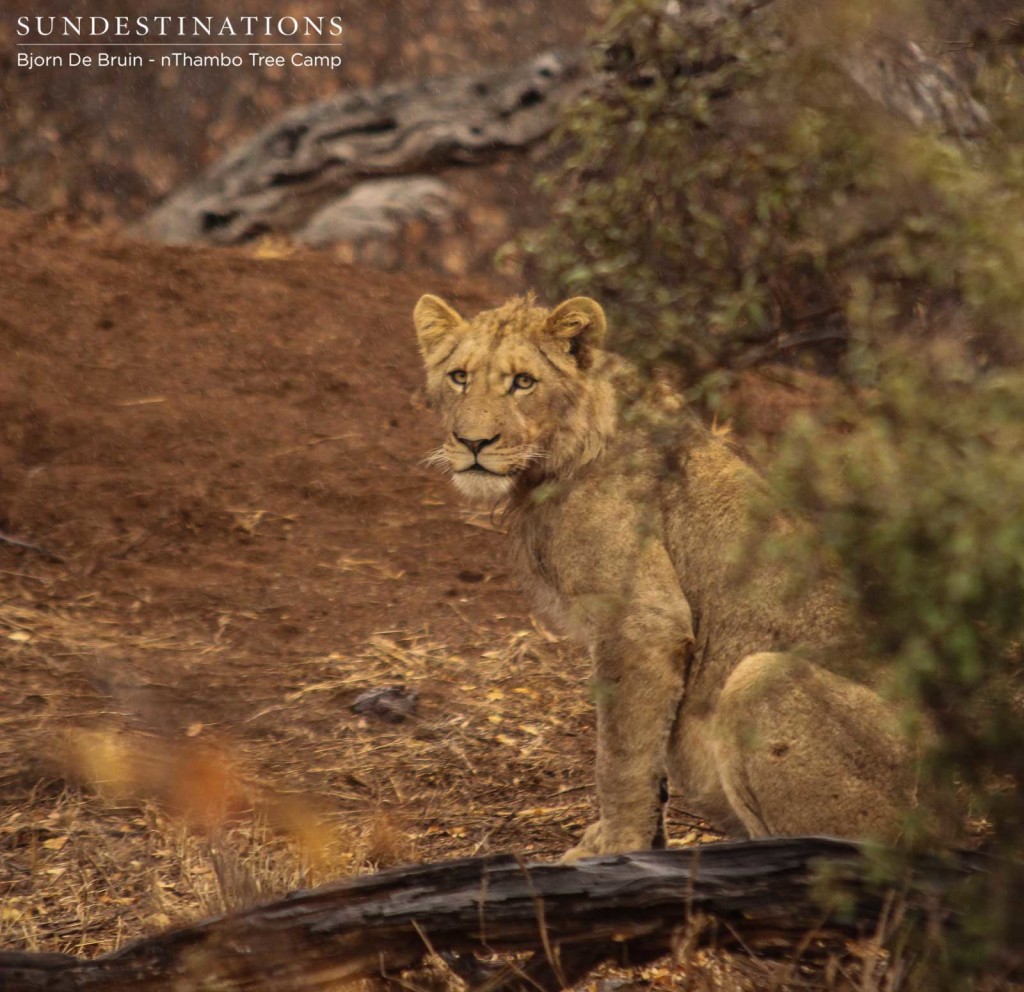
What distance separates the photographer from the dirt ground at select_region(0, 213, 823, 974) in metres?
6.02

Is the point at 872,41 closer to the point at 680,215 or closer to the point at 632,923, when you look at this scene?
the point at 680,215

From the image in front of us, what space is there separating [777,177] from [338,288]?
294 inches

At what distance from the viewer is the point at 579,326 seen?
5648mm

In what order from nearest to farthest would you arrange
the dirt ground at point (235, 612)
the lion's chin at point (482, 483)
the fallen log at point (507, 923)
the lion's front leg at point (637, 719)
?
the fallen log at point (507, 923), the lion's front leg at point (637, 719), the lion's chin at point (482, 483), the dirt ground at point (235, 612)

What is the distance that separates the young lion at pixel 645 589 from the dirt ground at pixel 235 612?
0.98 metres

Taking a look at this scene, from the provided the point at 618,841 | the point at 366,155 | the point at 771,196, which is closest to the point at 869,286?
the point at 771,196

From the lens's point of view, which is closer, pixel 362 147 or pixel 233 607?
pixel 233 607

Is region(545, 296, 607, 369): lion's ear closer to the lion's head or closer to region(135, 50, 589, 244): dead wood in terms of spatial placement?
the lion's head

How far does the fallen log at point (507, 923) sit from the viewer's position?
13.3ft

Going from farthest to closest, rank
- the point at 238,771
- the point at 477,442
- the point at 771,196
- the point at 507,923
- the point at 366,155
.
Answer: the point at 366,155, the point at 238,771, the point at 477,442, the point at 771,196, the point at 507,923

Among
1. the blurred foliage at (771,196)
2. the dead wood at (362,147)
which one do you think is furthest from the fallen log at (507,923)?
the dead wood at (362,147)

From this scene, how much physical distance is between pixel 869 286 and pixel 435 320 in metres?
2.56

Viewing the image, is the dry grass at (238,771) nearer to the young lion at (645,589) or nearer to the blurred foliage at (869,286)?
the young lion at (645,589)

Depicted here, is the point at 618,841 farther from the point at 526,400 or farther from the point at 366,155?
the point at 366,155
